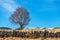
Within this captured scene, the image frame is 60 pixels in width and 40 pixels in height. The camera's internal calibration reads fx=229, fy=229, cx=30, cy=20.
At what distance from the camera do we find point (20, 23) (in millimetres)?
55812

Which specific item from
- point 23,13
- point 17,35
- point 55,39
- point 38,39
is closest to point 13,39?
point 17,35

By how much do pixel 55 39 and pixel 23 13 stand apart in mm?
26986

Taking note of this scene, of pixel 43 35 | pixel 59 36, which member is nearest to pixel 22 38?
pixel 43 35

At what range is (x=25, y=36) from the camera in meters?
29.7

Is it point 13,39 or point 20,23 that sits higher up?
point 20,23

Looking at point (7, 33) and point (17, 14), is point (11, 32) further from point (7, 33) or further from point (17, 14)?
point (17, 14)

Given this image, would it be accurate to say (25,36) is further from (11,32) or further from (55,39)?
(55,39)

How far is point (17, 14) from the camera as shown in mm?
55688

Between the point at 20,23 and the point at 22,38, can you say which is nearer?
the point at 22,38

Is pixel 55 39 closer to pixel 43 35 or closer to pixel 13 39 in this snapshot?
pixel 43 35

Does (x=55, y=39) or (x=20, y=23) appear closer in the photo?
(x=55, y=39)

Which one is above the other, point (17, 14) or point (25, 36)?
point (17, 14)

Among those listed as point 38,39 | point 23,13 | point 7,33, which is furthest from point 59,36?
point 23,13

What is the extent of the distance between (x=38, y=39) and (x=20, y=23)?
88.7 ft
